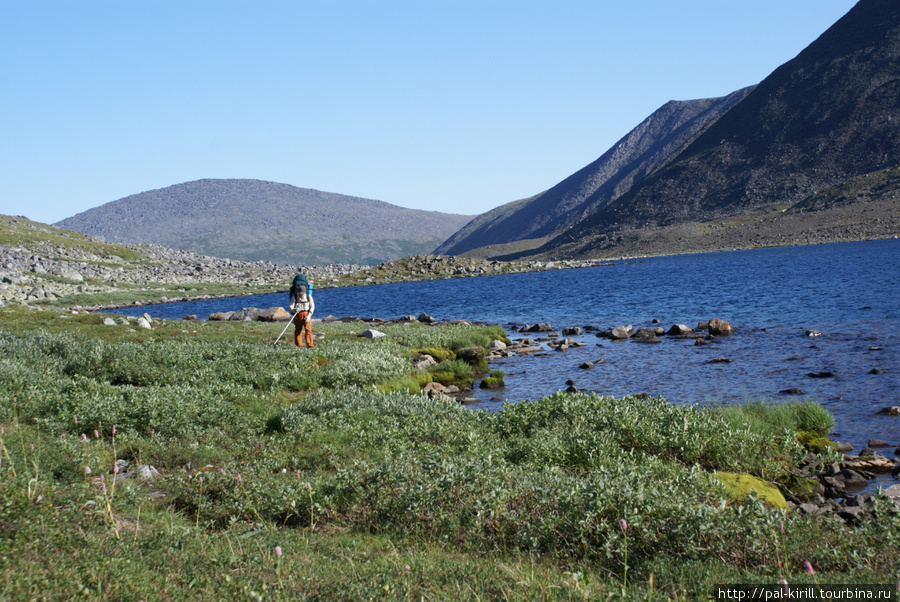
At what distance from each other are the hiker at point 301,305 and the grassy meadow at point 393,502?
698 centimetres

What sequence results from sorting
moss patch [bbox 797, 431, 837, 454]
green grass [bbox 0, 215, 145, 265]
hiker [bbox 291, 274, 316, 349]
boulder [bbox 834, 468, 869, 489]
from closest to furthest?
boulder [bbox 834, 468, 869, 489] → moss patch [bbox 797, 431, 837, 454] → hiker [bbox 291, 274, 316, 349] → green grass [bbox 0, 215, 145, 265]

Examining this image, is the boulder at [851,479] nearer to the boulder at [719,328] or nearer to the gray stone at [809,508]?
the gray stone at [809,508]

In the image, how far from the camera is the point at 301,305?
867 inches

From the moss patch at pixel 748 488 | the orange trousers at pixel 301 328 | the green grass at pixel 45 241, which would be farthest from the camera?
the green grass at pixel 45 241

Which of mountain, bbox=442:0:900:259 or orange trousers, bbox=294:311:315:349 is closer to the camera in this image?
orange trousers, bbox=294:311:315:349

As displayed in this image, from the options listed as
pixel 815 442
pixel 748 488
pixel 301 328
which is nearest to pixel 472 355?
pixel 301 328

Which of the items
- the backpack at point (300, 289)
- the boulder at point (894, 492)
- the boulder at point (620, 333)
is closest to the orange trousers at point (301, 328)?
the backpack at point (300, 289)

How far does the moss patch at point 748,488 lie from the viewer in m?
8.53

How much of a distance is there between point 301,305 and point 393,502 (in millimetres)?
15554

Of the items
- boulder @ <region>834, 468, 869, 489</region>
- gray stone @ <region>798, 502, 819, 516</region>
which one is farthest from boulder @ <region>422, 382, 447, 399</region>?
gray stone @ <region>798, 502, 819, 516</region>

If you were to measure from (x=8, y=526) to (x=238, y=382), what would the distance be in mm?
12500

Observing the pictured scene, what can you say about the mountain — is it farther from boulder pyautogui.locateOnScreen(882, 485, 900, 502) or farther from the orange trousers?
boulder pyautogui.locateOnScreen(882, 485, 900, 502)

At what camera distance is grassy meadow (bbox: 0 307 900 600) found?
513cm

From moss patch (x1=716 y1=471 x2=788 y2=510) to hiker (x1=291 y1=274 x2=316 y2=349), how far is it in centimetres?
1505
